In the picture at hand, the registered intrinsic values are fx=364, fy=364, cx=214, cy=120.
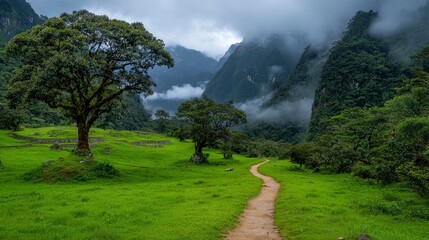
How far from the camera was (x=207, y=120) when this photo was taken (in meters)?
64.8

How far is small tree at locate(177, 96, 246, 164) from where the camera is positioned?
213 feet

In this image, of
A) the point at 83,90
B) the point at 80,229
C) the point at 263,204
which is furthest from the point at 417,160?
the point at 83,90

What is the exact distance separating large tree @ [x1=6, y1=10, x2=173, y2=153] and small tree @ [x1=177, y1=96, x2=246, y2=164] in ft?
78.8

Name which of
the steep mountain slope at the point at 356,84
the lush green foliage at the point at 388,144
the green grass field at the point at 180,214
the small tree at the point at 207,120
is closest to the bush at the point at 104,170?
the green grass field at the point at 180,214

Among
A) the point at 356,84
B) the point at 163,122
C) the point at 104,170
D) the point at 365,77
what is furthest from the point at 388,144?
the point at 356,84

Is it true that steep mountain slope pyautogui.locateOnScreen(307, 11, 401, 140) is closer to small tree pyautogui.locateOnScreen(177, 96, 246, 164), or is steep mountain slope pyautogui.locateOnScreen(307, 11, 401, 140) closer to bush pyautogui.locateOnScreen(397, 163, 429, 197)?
small tree pyautogui.locateOnScreen(177, 96, 246, 164)

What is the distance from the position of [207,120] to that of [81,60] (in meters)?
34.5

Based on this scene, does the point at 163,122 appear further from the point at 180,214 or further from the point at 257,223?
the point at 257,223

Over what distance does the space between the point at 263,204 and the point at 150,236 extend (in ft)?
39.0

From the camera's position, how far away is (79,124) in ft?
126

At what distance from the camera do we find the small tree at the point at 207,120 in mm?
64875

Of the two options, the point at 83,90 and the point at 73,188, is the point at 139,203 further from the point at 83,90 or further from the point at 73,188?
the point at 83,90

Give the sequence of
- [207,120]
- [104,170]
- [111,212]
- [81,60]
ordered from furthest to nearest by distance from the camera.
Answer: [207,120] < [104,170] < [81,60] < [111,212]

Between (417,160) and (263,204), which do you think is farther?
(417,160)
